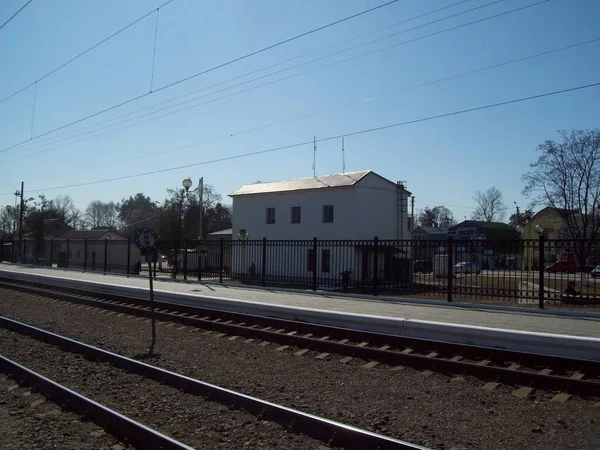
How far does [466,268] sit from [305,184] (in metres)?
28.6

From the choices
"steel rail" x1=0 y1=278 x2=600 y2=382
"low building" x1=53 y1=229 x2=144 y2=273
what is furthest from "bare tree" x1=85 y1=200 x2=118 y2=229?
"steel rail" x1=0 y1=278 x2=600 y2=382

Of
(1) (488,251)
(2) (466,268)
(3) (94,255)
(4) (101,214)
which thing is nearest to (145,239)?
(1) (488,251)

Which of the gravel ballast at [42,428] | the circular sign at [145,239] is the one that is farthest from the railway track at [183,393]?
the circular sign at [145,239]

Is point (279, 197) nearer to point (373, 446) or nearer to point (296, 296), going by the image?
point (296, 296)

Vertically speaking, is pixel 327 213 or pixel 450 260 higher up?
pixel 327 213

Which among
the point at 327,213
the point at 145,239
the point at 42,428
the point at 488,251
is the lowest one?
the point at 42,428

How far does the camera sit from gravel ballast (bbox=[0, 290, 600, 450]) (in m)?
5.26

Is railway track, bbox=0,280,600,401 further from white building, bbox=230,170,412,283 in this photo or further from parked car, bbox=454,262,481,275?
white building, bbox=230,170,412,283

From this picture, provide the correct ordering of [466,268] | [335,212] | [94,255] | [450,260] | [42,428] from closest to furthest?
[42,428] → [450,260] → [466,268] → [94,255] → [335,212]

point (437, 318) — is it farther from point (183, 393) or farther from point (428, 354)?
point (183, 393)

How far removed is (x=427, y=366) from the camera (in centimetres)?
812

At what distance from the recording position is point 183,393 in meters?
6.80

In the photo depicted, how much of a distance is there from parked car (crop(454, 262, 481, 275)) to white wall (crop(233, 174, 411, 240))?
908 inches

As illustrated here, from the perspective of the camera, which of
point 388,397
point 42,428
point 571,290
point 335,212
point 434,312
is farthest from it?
point 335,212
